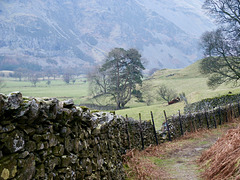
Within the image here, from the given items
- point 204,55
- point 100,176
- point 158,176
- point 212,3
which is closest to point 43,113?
point 100,176

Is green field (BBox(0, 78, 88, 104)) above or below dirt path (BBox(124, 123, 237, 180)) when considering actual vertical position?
above

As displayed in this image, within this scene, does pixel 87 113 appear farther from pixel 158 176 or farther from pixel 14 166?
pixel 158 176

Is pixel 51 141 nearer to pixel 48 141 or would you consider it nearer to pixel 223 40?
pixel 48 141

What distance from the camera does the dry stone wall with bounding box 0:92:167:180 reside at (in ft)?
6.91

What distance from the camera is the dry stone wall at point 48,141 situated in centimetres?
211

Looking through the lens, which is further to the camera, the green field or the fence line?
the green field

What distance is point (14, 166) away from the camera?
2.12 metres

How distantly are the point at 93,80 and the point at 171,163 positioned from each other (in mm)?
42030

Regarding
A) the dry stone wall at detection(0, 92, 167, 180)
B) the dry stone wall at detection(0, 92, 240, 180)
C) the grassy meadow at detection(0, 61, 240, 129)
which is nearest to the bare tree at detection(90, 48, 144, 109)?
the grassy meadow at detection(0, 61, 240, 129)

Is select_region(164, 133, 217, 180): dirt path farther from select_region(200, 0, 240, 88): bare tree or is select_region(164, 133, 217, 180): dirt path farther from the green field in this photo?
the green field

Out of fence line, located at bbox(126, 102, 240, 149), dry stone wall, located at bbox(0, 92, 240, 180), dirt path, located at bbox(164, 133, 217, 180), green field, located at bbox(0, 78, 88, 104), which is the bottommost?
dirt path, located at bbox(164, 133, 217, 180)

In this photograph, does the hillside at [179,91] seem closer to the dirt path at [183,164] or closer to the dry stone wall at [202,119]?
the dry stone wall at [202,119]

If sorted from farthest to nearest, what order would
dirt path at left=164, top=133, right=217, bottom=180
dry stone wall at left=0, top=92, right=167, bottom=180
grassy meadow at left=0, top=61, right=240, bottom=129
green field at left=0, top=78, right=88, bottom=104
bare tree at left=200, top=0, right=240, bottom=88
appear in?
green field at left=0, top=78, right=88, bottom=104
grassy meadow at left=0, top=61, right=240, bottom=129
bare tree at left=200, top=0, right=240, bottom=88
dirt path at left=164, top=133, right=217, bottom=180
dry stone wall at left=0, top=92, right=167, bottom=180

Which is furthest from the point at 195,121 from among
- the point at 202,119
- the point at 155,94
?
the point at 155,94
